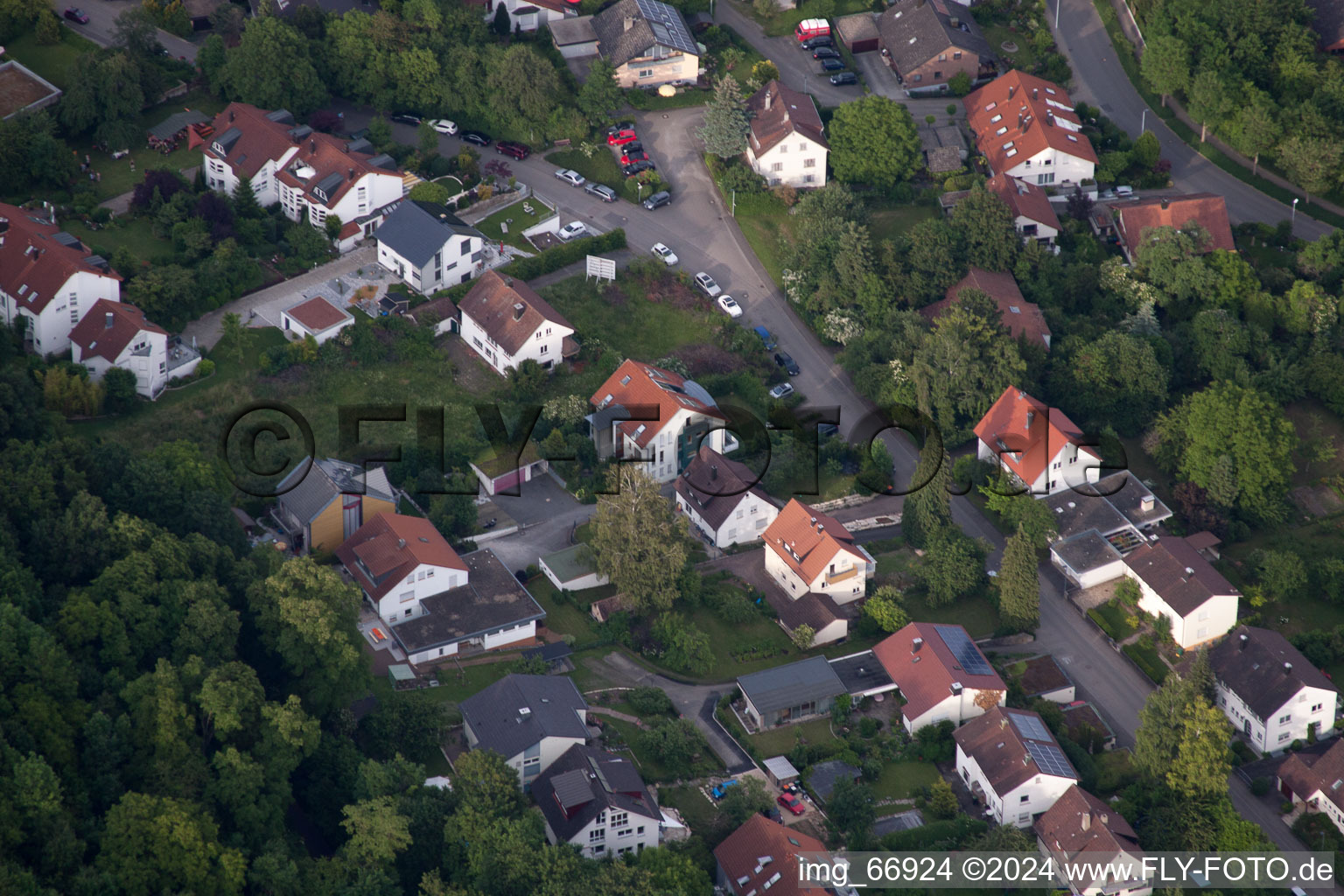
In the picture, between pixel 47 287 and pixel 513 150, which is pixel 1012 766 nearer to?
pixel 513 150

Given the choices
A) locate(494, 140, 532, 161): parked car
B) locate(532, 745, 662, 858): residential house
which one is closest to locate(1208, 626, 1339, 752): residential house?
locate(532, 745, 662, 858): residential house

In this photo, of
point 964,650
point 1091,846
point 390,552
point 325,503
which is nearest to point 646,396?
point 390,552

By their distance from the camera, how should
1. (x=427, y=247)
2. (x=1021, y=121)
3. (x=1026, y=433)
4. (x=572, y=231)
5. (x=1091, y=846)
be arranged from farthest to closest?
(x=1021, y=121)
(x=572, y=231)
(x=427, y=247)
(x=1026, y=433)
(x=1091, y=846)

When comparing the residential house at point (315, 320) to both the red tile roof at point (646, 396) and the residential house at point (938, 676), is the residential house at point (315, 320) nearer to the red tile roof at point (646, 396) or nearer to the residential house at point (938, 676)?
the red tile roof at point (646, 396)

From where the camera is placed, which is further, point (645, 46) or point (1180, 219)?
point (645, 46)

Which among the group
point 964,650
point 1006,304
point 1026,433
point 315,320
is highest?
point 1006,304

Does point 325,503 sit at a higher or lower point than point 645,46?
lower

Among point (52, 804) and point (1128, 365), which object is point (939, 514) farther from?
point (52, 804)

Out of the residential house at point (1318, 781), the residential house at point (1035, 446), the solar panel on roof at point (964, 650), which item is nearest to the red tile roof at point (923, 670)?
the solar panel on roof at point (964, 650)
